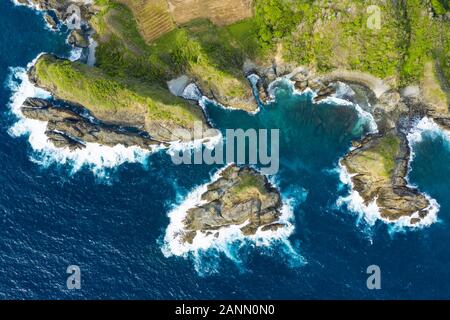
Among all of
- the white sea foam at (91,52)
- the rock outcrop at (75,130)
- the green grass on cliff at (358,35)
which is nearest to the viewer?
the green grass on cliff at (358,35)

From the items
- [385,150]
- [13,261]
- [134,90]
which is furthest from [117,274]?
[385,150]

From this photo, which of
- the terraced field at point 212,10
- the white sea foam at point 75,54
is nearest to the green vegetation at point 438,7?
the terraced field at point 212,10

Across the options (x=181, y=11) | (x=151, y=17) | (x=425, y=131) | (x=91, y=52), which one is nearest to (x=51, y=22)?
(x=91, y=52)

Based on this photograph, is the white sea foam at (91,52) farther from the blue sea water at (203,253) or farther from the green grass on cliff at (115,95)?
the blue sea water at (203,253)

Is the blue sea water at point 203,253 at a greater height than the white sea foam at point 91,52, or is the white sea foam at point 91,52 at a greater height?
the white sea foam at point 91,52

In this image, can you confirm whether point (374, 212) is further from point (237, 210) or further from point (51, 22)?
point (51, 22)

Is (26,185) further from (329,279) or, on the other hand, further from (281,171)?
(329,279)
